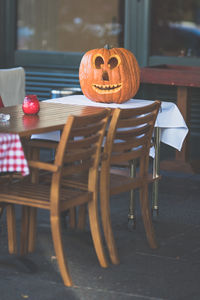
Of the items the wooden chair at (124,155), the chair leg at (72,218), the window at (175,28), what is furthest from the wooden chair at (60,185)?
the window at (175,28)

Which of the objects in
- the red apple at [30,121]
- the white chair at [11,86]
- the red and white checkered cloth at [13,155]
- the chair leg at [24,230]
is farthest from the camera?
the white chair at [11,86]

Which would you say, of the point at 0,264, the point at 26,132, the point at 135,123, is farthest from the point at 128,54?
the point at 0,264

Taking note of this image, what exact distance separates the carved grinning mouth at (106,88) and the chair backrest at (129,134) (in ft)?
1.85

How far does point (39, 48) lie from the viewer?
314 inches

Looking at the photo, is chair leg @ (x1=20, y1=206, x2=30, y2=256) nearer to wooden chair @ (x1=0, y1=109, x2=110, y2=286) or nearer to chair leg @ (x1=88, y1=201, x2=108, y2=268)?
wooden chair @ (x1=0, y1=109, x2=110, y2=286)

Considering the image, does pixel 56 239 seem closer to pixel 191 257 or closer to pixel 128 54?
pixel 191 257

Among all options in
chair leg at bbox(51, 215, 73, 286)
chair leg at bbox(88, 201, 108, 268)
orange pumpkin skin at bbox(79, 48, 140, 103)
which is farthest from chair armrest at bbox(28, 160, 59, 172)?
orange pumpkin skin at bbox(79, 48, 140, 103)

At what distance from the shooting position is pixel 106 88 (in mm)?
4934

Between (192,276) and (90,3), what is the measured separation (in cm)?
466

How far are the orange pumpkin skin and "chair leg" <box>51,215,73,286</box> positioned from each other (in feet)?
4.63

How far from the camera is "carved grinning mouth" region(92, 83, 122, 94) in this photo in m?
4.89

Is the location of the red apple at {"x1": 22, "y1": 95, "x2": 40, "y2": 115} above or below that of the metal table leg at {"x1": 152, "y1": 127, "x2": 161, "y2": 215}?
above

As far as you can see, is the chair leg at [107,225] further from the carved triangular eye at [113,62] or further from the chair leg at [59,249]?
the carved triangular eye at [113,62]

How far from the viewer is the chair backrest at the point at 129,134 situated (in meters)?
4.03
